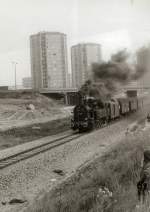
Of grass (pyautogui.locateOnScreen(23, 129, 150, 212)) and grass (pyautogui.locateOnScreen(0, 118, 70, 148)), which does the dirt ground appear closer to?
grass (pyautogui.locateOnScreen(0, 118, 70, 148))

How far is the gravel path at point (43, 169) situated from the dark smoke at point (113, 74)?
37.2 feet

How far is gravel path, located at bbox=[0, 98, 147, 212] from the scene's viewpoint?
14302 mm

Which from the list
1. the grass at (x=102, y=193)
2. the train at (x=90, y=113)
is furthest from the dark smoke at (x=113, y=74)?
the grass at (x=102, y=193)

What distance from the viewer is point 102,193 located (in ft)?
32.5

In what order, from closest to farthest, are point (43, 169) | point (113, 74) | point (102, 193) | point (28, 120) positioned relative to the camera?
point (102, 193), point (43, 169), point (113, 74), point (28, 120)

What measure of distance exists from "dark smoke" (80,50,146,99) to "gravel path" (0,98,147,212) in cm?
1133

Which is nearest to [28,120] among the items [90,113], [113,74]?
[113,74]

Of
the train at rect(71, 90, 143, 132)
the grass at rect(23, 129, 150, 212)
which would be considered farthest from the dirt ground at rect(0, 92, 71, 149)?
the grass at rect(23, 129, 150, 212)

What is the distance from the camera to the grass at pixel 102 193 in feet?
29.9

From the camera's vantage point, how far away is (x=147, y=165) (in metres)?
9.36

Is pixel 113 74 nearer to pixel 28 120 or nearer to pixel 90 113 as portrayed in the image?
pixel 90 113

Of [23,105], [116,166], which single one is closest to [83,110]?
[116,166]

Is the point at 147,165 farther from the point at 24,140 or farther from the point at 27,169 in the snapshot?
the point at 24,140

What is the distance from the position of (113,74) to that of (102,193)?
3245cm
